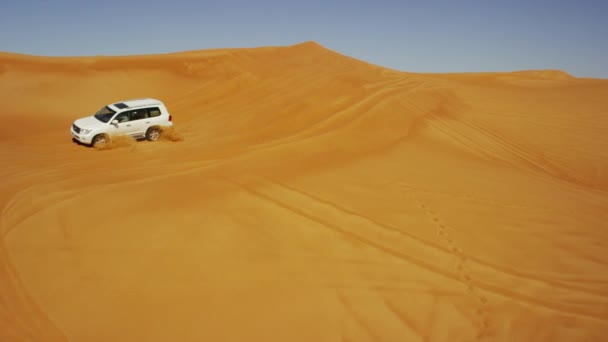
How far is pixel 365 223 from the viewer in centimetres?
848

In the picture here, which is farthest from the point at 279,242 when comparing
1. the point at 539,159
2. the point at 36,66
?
the point at 36,66

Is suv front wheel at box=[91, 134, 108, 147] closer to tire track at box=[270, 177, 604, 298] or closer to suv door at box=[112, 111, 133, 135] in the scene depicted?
suv door at box=[112, 111, 133, 135]

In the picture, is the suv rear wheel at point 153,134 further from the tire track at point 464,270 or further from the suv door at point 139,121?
the tire track at point 464,270

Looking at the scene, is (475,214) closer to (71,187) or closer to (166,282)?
(166,282)

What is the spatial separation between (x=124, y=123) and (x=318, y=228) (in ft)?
29.7

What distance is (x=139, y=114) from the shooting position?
14758 mm

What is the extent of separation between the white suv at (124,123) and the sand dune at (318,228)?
0.59m

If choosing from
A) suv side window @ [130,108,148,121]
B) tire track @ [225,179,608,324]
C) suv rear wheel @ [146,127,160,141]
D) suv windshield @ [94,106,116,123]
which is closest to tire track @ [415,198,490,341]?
tire track @ [225,179,608,324]

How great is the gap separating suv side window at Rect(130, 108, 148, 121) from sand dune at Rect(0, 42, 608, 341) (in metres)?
1.08

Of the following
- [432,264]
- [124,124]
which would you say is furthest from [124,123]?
[432,264]

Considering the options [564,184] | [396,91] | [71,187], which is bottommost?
[564,184]

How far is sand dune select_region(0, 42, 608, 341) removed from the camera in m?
5.84

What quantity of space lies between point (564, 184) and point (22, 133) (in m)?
18.5

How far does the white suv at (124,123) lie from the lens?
13.8 meters
